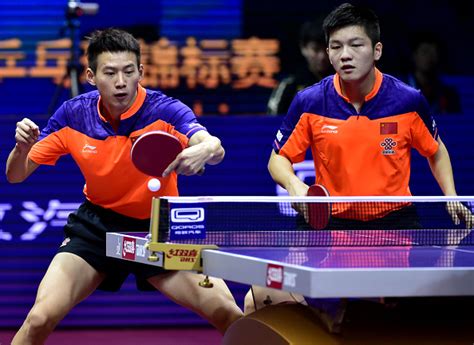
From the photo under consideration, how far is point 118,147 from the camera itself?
4.82 meters

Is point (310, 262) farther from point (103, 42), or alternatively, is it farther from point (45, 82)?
point (45, 82)

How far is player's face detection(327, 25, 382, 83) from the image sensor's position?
15.3ft

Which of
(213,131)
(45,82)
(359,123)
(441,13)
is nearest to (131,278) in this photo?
(213,131)

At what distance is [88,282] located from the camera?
462cm

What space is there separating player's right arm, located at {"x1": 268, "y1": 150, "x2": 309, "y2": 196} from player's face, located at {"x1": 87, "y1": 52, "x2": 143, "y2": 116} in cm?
73

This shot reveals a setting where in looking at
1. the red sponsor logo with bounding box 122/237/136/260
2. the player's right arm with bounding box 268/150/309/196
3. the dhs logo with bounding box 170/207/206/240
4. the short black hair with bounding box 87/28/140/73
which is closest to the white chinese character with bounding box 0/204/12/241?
the short black hair with bounding box 87/28/140/73

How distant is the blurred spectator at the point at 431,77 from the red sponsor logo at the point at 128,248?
404 centimetres

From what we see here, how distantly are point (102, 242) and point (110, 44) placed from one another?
89 cm

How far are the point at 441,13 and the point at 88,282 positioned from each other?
4.89 meters

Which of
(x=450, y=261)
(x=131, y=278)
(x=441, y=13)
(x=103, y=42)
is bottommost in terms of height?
(x=131, y=278)

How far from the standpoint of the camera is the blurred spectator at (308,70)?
22.9ft

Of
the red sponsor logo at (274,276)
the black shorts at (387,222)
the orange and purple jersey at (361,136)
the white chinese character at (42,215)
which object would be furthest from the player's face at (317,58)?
the red sponsor logo at (274,276)

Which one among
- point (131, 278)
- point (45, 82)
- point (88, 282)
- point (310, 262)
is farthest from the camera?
point (45, 82)

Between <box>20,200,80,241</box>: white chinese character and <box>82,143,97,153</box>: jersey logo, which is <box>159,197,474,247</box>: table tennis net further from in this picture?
<box>20,200,80,241</box>: white chinese character
